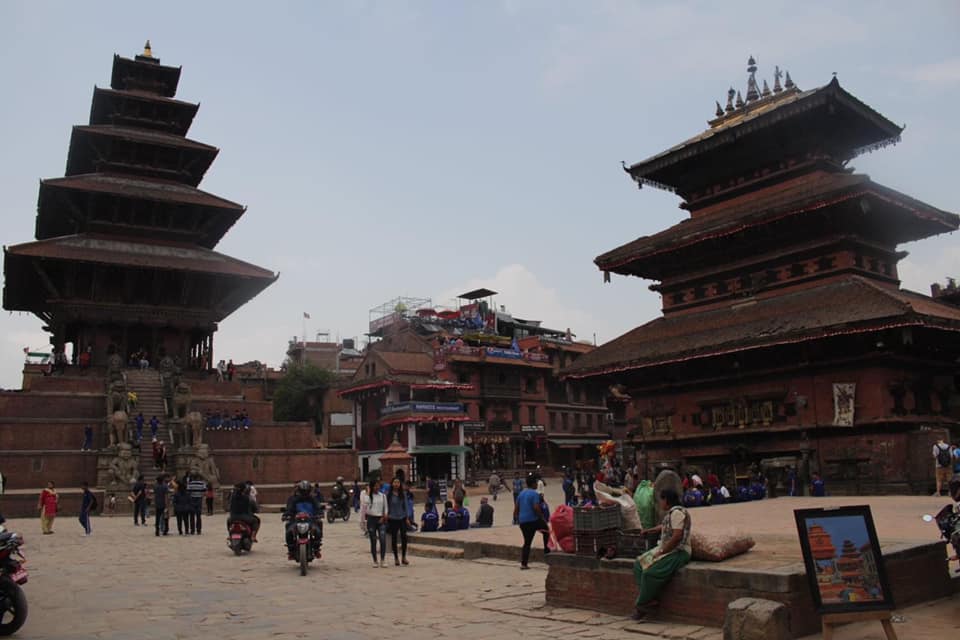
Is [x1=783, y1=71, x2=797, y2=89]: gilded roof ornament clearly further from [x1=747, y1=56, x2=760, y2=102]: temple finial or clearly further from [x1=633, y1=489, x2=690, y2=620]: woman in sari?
[x1=633, y1=489, x2=690, y2=620]: woman in sari

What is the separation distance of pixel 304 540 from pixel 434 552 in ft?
10.7

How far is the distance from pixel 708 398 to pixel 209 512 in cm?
1738

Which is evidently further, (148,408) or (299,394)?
(299,394)

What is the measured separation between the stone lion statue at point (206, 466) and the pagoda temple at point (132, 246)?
445 inches

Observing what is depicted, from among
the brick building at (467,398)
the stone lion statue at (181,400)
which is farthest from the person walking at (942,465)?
the brick building at (467,398)

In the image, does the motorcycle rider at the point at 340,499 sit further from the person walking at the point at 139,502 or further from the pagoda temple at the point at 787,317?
the pagoda temple at the point at 787,317

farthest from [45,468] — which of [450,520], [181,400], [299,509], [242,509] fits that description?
[299,509]

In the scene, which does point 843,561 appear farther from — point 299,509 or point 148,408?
point 148,408

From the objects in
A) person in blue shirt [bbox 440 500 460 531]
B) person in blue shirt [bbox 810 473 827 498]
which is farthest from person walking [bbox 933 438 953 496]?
person in blue shirt [bbox 440 500 460 531]

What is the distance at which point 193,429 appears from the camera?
2972 centimetres

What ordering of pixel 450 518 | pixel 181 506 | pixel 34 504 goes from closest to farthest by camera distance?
pixel 450 518, pixel 181 506, pixel 34 504

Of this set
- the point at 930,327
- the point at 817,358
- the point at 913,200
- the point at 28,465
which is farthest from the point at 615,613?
the point at 28,465

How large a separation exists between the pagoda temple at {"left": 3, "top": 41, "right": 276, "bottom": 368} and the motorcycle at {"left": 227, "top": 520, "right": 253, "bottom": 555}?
24.1m

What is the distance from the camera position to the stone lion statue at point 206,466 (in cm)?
2823
